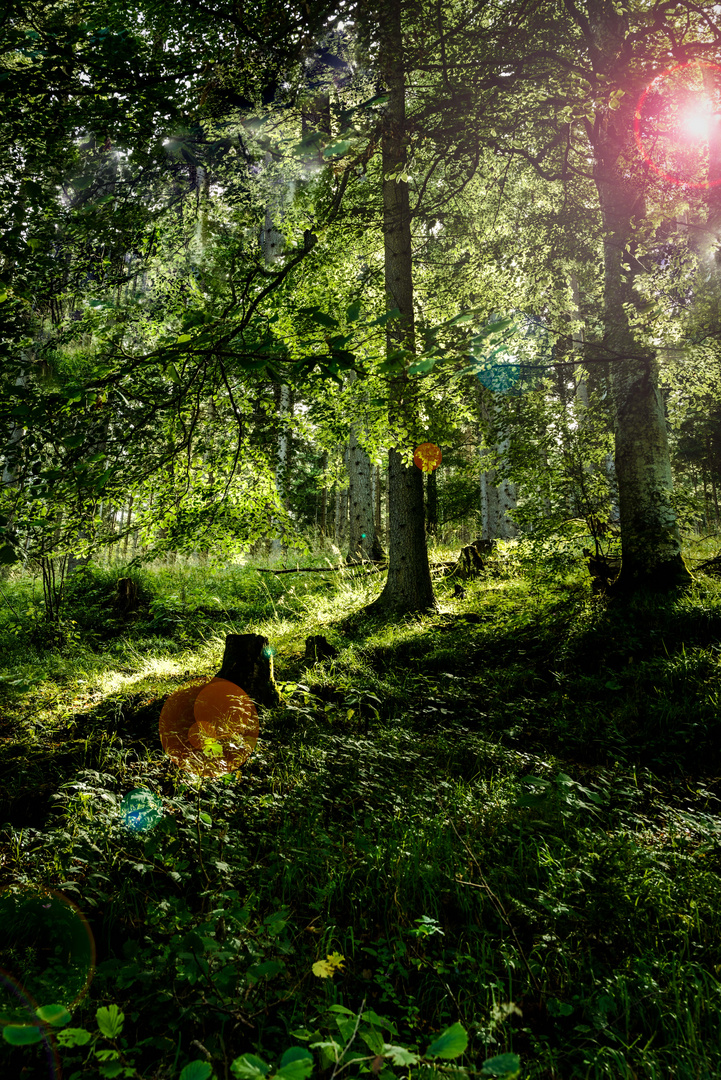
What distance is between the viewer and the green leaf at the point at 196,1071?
1.01 m

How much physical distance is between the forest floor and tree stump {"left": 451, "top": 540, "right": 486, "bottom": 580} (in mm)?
3758

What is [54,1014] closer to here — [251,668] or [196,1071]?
[196,1071]

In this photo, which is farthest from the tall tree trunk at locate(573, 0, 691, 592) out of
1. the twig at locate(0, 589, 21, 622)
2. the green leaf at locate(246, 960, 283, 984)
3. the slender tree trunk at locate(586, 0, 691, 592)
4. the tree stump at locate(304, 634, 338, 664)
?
the twig at locate(0, 589, 21, 622)

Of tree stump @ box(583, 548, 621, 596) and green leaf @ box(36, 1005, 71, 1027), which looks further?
tree stump @ box(583, 548, 621, 596)

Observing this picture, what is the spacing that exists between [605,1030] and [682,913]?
28.5 inches

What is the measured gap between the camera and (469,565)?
9391 mm

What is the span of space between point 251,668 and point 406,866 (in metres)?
2.97

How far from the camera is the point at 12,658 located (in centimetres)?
768

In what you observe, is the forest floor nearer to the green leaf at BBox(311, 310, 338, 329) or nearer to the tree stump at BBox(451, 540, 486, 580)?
the green leaf at BBox(311, 310, 338, 329)

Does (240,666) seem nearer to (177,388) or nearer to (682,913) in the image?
(177,388)

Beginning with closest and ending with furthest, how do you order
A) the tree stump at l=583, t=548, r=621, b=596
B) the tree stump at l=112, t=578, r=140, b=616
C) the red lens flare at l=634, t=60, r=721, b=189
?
1. the red lens flare at l=634, t=60, r=721, b=189
2. the tree stump at l=583, t=548, r=621, b=596
3. the tree stump at l=112, t=578, r=140, b=616

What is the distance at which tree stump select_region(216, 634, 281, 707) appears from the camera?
493cm

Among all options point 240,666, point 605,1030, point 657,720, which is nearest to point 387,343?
point 240,666

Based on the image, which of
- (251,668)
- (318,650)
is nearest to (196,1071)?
(251,668)
